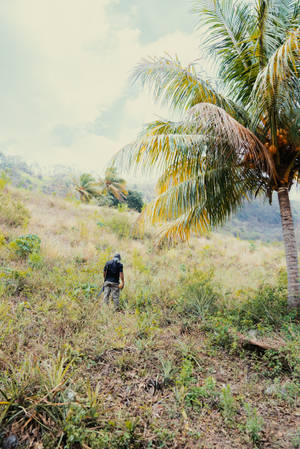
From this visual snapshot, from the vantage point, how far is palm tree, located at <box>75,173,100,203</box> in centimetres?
3225

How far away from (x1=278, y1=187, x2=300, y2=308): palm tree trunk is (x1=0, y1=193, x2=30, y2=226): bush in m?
8.78

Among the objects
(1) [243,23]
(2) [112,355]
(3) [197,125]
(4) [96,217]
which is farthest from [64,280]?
(4) [96,217]

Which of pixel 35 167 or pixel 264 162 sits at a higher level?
pixel 35 167

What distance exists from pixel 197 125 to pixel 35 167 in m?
105

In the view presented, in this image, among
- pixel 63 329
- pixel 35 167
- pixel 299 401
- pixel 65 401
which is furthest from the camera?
pixel 35 167

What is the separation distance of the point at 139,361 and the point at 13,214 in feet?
27.5

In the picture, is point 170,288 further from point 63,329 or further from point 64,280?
point 63,329

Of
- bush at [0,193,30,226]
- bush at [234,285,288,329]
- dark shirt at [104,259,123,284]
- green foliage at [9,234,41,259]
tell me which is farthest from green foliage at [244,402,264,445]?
bush at [0,193,30,226]

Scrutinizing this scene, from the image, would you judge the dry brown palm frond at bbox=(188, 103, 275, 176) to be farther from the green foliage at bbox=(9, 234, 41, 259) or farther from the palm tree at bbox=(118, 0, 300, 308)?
the green foliage at bbox=(9, 234, 41, 259)

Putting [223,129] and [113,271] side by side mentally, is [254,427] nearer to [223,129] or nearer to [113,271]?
[113,271]

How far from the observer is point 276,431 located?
306 centimetres

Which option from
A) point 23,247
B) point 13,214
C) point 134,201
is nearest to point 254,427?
point 23,247

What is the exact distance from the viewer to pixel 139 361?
412 cm

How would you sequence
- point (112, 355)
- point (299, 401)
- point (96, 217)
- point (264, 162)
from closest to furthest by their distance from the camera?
1. point (299, 401)
2. point (112, 355)
3. point (264, 162)
4. point (96, 217)
